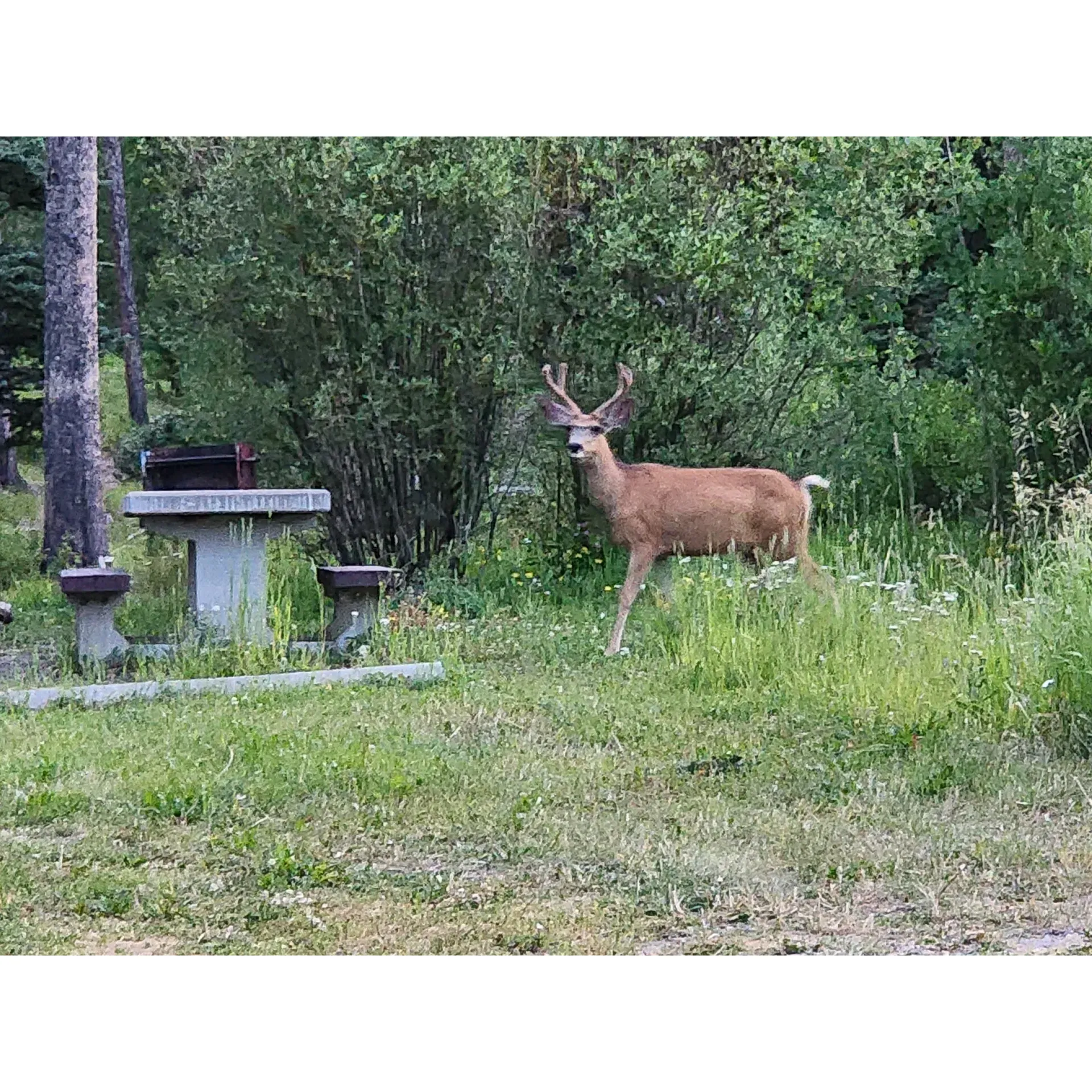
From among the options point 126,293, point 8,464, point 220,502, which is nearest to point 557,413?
point 220,502

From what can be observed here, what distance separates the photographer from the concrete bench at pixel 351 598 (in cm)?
743

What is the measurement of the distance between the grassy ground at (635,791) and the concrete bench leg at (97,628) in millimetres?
491

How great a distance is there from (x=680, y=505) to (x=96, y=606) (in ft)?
8.99

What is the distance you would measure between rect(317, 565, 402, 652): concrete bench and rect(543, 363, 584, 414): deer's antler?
1222 mm

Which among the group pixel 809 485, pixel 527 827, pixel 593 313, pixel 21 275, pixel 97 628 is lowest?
pixel 527 827

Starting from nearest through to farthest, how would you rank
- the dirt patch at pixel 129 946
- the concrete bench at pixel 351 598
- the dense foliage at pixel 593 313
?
the dirt patch at pixel 129 946 < the concrete bench at pixel 351 598 < the dense foliage at pixel 593 313

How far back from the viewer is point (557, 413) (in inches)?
314

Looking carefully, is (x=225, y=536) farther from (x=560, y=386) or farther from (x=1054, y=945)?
(x=1054, y=945)

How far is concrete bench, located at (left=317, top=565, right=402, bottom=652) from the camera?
7430mm

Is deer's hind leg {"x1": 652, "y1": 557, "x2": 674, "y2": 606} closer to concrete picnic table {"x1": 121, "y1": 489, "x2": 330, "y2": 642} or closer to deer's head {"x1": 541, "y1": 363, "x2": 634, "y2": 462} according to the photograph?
deer's head {"x1": 541, "y1": 363, "x2": 634, "y2": 462}

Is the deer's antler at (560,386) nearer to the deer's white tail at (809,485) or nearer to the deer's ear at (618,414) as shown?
the deer's ear at (618,414)

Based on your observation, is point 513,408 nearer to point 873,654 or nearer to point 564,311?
point 564,311

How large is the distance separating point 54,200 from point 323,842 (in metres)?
5.91

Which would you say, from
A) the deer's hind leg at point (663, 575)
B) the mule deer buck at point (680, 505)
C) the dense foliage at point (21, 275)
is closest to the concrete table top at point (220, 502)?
the mule deer buck at point (680, 505)
